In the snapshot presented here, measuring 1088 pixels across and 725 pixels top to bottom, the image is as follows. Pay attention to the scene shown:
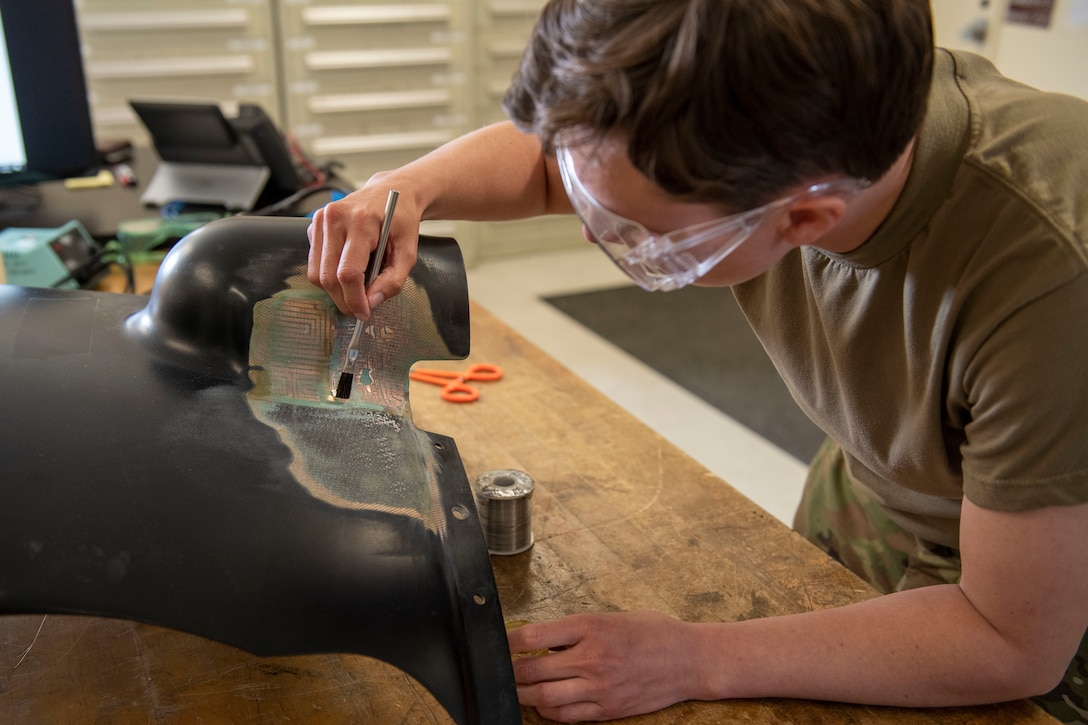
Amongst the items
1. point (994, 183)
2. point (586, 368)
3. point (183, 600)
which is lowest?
point (586, 368)

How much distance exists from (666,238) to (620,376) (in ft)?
6.87

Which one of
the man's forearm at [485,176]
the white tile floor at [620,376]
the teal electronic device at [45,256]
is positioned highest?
the man's forearm at [485,176]

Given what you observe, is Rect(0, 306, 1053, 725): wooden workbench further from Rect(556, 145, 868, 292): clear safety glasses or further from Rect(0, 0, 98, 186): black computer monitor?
Rect(0, 0, 98, 186): black computer monitor

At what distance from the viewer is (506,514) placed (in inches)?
34.4

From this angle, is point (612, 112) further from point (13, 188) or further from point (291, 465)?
point (13, 188)

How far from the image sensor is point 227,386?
2.57ft

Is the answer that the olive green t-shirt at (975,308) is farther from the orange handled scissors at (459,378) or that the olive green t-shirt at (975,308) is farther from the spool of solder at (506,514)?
the orange handled scissors at (459,378)

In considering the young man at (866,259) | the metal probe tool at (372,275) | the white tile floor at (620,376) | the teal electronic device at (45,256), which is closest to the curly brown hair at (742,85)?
the young man at (866,259)

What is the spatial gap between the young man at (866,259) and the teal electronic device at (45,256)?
2.12 feet

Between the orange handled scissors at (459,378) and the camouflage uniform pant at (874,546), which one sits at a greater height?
the orange handled scissors at (459,378)

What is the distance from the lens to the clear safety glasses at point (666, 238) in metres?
0.64

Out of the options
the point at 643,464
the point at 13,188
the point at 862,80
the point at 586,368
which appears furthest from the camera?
the point at 586,368

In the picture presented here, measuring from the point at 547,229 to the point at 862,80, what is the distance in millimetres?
3105

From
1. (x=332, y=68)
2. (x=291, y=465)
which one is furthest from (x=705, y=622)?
(x=332, y=68)
